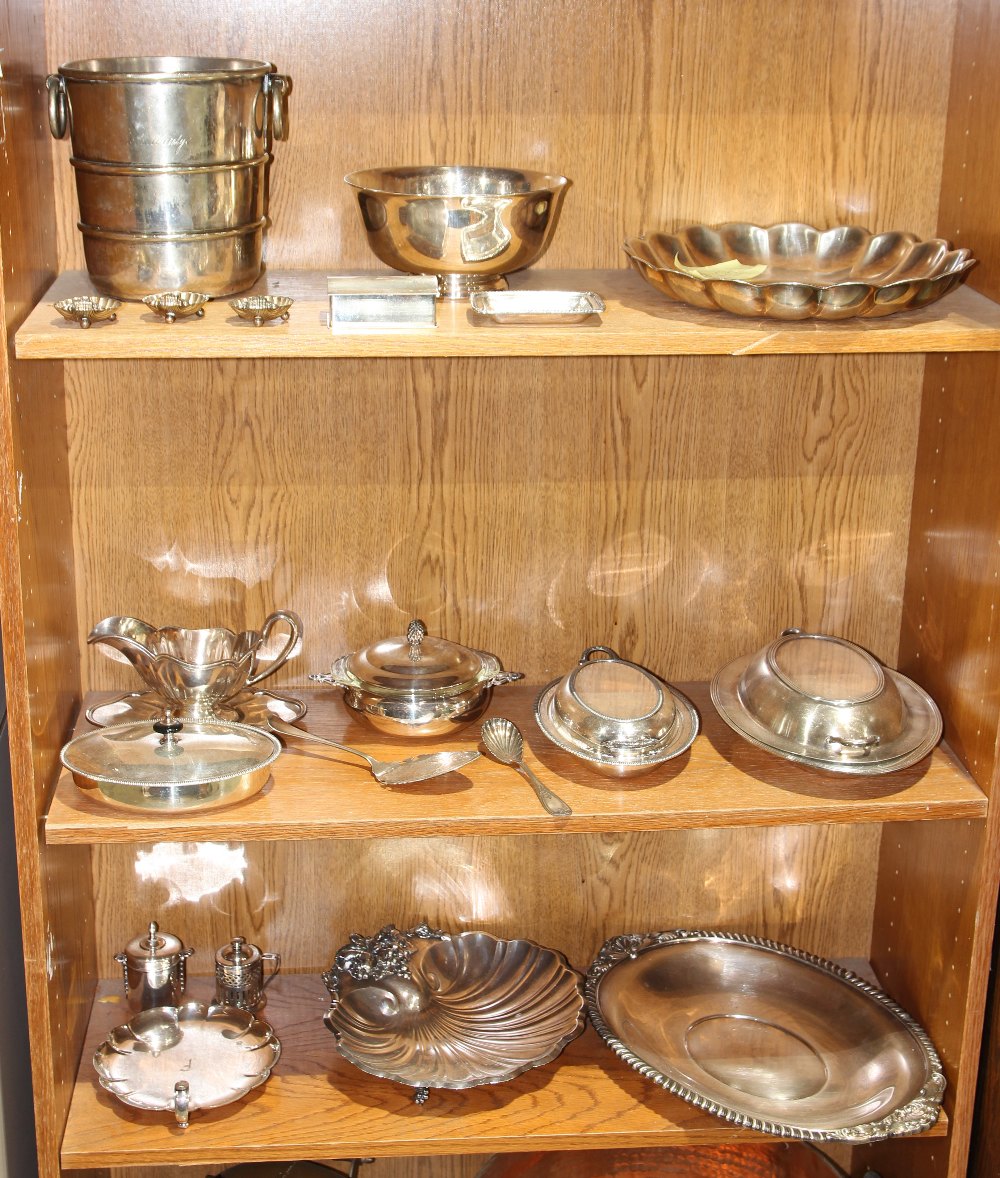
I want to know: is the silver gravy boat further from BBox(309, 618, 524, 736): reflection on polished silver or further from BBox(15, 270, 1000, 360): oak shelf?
BBox(15, 270, 1000, 360): oak shelf

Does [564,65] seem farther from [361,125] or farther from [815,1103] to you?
[815,1103]

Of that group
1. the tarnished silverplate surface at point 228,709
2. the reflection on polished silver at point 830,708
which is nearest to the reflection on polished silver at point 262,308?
the tarnished silverplate surface at point 228,709

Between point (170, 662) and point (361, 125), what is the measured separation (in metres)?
0.64

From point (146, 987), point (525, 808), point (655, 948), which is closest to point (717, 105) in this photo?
point (525, 808)

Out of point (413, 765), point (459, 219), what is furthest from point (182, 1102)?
point (459, 219)

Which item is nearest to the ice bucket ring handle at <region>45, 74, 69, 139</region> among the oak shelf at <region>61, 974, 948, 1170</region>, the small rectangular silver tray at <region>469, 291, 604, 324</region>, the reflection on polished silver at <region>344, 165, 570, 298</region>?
the reflection on polished silver at <region>344, 165, 570, 298</region>

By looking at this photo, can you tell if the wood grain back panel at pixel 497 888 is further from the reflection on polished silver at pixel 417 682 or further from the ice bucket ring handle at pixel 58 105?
the ice bucket ring handle at pixel 58 105

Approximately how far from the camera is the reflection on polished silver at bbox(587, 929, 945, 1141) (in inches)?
63.2

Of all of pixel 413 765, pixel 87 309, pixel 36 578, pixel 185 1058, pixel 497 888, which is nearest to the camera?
pixel 87 309

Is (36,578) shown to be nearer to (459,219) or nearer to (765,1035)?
(459,219)

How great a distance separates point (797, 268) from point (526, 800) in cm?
66

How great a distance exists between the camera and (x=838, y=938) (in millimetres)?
1954

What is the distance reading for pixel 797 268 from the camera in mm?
1571

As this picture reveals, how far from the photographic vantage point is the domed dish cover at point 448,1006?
167 centimetres
